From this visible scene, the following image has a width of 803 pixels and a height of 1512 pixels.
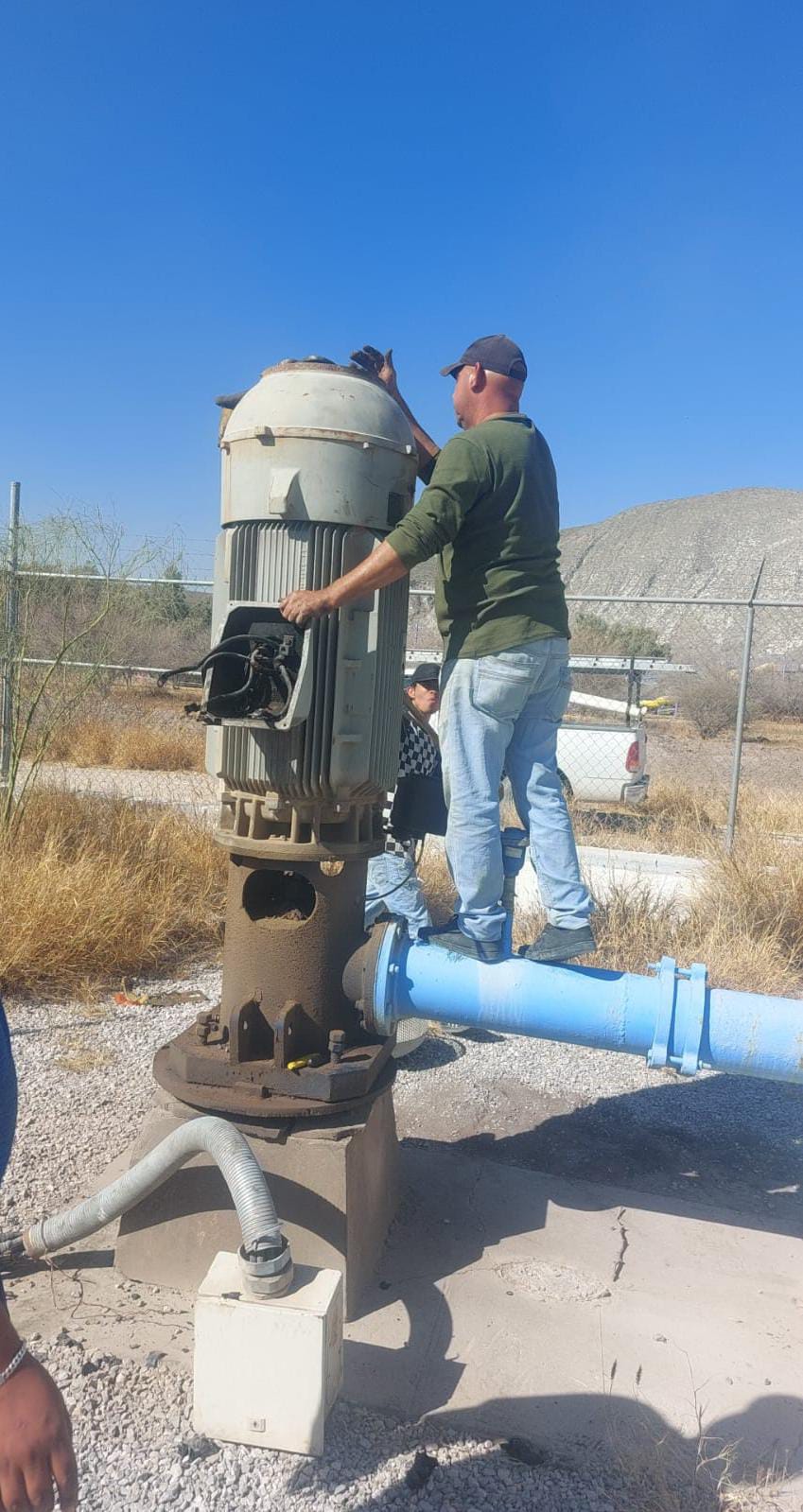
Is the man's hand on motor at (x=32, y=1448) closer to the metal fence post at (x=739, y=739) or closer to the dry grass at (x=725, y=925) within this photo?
the dry grass at (x=725, y=925)

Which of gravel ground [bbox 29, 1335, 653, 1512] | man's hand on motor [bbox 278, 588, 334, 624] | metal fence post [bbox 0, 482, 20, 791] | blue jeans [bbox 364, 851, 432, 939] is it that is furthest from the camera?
metal fence post [bbox 0, 482, 20, 791]

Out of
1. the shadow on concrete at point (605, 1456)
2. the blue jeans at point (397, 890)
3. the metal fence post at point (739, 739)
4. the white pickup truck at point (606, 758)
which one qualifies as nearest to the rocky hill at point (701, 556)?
the white pickup truck at point (606, 758)

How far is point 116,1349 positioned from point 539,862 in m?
1.76

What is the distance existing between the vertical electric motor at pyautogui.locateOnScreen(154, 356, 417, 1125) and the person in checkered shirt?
671mm

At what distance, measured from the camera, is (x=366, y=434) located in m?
2.71

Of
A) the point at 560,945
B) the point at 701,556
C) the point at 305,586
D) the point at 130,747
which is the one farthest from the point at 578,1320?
the point at 701,556

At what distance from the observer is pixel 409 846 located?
14.8ft

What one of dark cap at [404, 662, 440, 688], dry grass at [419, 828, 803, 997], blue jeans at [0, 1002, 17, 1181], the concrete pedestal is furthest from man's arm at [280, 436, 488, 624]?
dry grass at [419, 828, 803, 997]

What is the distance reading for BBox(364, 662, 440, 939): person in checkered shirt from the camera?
400 centimetres

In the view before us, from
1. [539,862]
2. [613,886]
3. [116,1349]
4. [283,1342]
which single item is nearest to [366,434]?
[539,862]

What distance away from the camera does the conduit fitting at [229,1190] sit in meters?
2.10

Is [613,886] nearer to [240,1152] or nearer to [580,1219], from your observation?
[580,1219]

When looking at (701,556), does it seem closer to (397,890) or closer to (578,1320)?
(397,890)

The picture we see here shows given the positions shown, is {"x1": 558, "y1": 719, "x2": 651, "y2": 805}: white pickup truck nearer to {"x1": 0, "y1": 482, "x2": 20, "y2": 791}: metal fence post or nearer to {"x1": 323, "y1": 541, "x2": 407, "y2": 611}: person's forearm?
{"x1": 0, "y1": 482, "x2": 20, "y2": 791}: metal fence post
